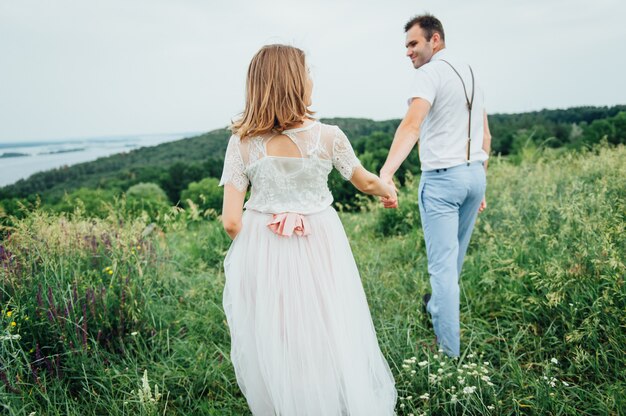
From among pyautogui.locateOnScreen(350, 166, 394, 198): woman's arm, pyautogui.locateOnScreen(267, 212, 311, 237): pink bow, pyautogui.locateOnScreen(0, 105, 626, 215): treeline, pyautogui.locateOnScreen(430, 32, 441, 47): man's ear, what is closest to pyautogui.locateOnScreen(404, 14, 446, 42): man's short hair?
pyautogui.locateOnScreen(430, 32, 441, 47): man's ear

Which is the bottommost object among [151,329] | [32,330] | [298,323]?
[151,329]

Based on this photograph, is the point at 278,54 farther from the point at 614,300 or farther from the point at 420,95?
the point at 614,300

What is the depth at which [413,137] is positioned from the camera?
8.47 feet

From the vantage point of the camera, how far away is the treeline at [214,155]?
8.90 meters

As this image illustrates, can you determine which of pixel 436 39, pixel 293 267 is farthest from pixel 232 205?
pixel 436 39

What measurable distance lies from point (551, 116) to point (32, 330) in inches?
578

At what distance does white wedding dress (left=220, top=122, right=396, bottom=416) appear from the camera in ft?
6.23

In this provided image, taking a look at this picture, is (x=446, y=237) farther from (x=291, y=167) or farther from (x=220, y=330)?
(x=220, y=330)

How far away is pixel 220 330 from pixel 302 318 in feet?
4.35

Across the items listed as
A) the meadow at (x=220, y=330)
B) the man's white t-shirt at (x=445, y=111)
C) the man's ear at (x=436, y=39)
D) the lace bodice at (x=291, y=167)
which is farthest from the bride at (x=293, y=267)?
the man's ear at (x=436, y=39)

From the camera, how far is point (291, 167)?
187 cm

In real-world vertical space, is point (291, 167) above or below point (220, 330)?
above

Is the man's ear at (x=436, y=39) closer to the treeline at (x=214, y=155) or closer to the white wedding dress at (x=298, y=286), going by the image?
the white wedding dress at (x=298, y=286)

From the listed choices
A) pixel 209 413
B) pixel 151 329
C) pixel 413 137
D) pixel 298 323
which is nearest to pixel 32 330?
pixel 151 329
